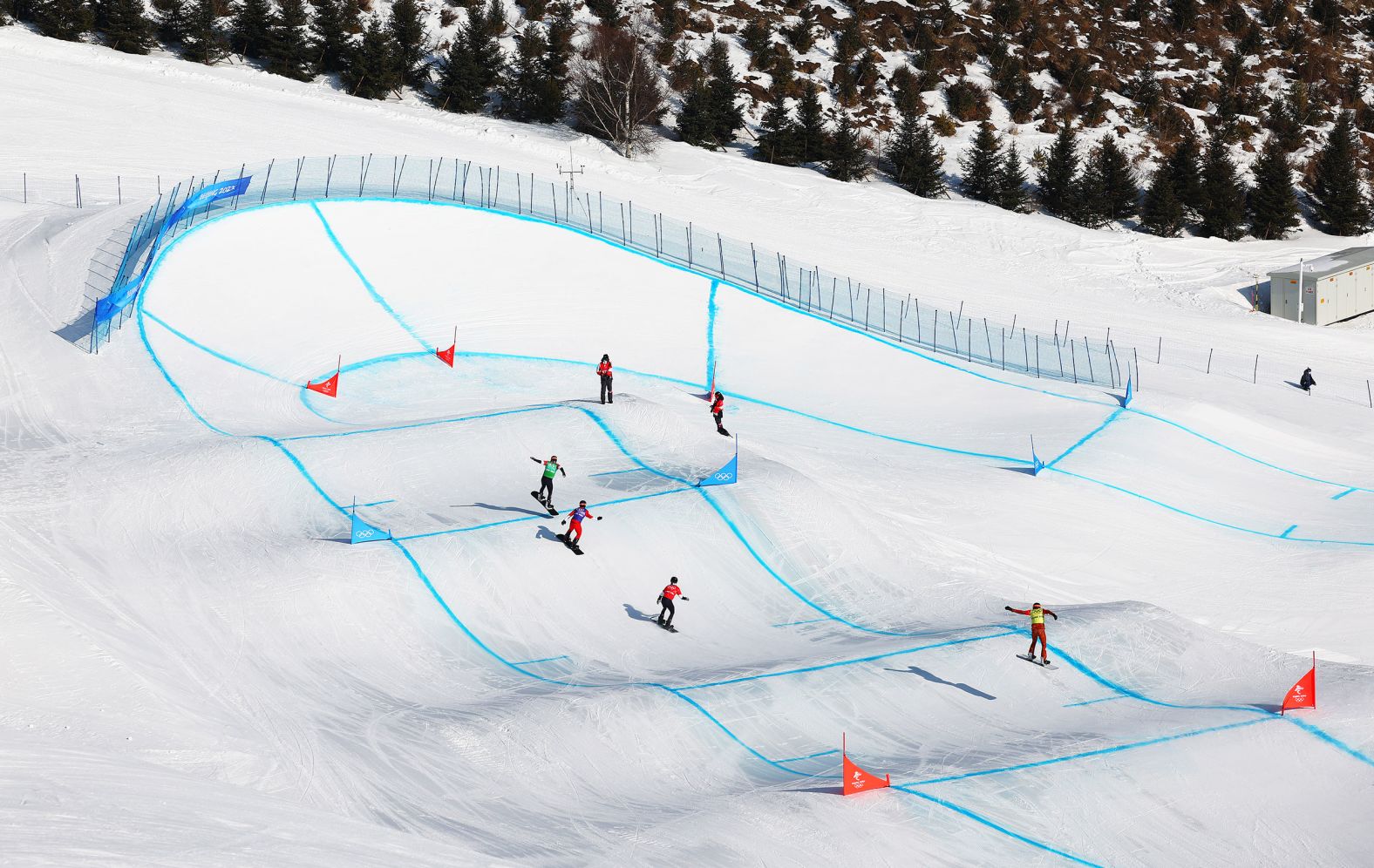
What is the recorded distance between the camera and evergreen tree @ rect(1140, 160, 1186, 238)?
5012 cm

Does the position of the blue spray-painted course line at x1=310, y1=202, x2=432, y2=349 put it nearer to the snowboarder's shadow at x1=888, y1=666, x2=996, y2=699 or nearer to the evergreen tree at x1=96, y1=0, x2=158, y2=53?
the snowboarder's shadow at x1=888, y1=666, x2=996, y2=699

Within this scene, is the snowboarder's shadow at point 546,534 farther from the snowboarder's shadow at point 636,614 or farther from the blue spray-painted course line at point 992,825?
the blue spray-painted course line at point 992,825

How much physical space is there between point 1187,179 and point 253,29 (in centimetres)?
3550

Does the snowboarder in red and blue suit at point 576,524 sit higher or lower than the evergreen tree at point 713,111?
lower

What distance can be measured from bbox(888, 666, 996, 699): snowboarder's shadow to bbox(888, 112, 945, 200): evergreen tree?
112 ft

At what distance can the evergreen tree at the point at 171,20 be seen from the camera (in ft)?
168

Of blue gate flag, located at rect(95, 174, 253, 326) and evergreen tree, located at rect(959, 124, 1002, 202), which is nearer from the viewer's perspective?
blue gate flag, located at rect(95, 174, 253, 326)

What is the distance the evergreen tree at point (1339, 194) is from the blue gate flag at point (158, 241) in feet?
131

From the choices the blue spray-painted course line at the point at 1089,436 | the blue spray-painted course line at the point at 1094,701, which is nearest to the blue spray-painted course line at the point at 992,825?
the blue spray-painted course line at the point at 1094,701

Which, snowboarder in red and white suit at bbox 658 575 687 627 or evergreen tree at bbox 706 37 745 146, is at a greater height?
evergreen tree at bbox 706 37 745 146

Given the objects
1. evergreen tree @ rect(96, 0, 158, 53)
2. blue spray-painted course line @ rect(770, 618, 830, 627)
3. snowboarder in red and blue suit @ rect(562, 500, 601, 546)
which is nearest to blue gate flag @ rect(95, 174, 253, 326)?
snowboarder in red and blue suit @ rect(562, 500, 601, 546)

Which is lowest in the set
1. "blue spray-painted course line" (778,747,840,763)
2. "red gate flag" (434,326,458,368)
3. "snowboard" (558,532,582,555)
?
"blue spray-painted course line" (778,747,840,763)

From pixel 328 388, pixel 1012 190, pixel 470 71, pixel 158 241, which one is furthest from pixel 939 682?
pixel 470 71

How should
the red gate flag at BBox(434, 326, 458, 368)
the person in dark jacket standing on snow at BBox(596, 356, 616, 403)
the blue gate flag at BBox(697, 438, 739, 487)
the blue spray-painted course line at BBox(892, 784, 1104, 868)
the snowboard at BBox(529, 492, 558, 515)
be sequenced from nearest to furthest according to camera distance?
the blue spray-painted course line at BBox(892, 784, 1104, 868) → the snowboard at BBox(529, 492, 558, 515) → the blue gate flag at BBox(697, 438, 739, 487) → the person in dark jacket standing on snow at BBox(596, 356, 616, 403) → the red gate flag at BBox(434, 326, 458, 368)
